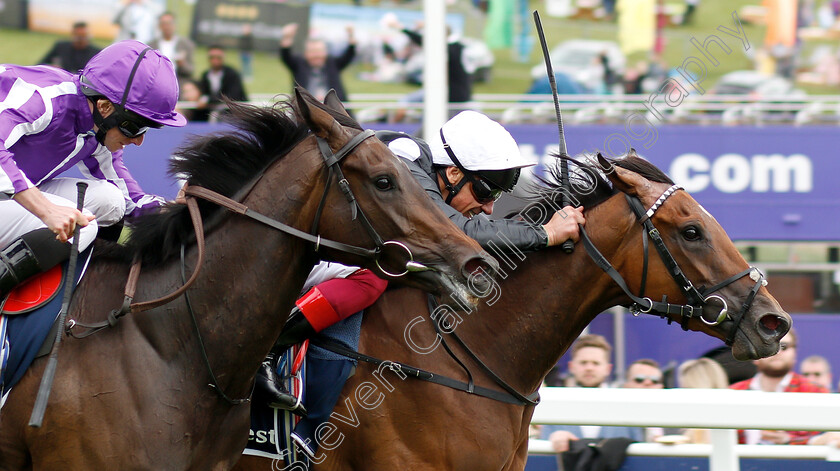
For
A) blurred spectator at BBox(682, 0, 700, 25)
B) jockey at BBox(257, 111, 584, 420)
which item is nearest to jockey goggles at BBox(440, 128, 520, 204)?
jockey at BBox(257, 111, 584, 420)

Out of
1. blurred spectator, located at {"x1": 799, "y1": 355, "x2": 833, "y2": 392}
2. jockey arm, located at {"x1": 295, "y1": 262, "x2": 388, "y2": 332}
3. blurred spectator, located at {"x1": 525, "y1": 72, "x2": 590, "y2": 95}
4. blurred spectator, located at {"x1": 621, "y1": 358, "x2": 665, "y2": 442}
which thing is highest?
blurred spectator, located at {"x1": 525, "y1": 72, "x2": 590, "y2": 95}

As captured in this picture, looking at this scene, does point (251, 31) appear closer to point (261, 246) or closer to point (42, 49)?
point (42, 49)

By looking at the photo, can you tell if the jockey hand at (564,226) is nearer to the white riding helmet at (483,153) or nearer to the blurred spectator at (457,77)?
the white riding helmet at (483,153)

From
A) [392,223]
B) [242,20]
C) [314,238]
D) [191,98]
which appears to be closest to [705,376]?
[392,223]

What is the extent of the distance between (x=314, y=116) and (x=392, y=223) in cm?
40

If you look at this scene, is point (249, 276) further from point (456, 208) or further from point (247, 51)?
point (247, 51)

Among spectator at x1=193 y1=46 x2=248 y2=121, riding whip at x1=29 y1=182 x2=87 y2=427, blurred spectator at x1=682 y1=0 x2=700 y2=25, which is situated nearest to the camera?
riding whip at x1=29 y1=182 x2=87 y2=427

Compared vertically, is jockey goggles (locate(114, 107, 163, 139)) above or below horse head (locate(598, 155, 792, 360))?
above

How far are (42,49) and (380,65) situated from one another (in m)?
4.69

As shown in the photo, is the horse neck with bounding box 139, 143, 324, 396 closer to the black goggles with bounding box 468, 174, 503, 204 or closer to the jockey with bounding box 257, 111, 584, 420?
the jockey with bounding box 257, 111, 584, 420

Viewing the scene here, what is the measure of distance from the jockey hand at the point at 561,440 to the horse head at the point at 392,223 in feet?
4.27

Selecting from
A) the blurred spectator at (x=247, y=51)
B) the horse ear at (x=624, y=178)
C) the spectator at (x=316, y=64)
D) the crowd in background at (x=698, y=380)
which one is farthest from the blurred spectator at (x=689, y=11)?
the horse ear at (x=624, y=178)

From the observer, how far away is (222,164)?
3.10 m

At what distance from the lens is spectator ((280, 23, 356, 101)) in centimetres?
852
